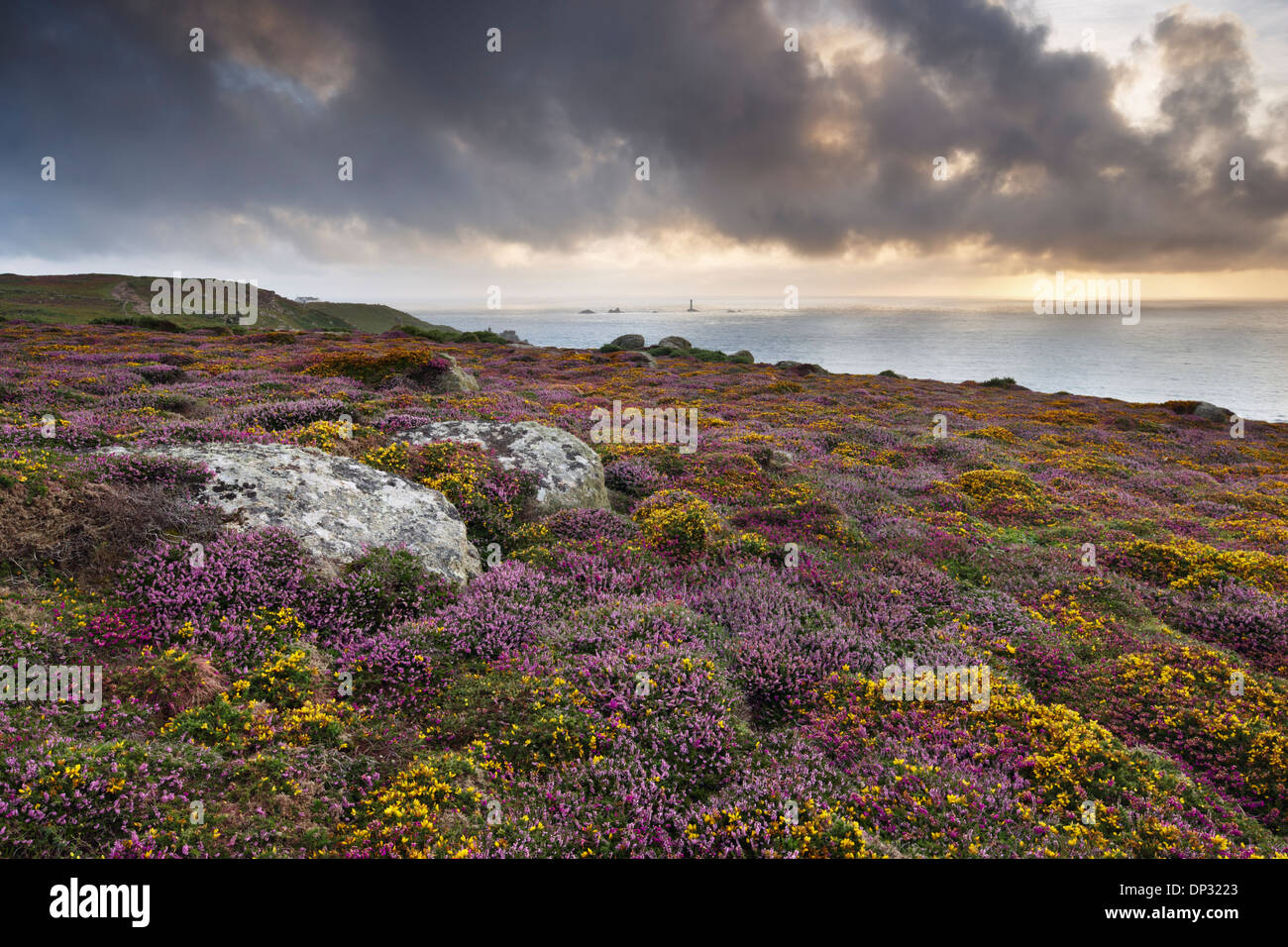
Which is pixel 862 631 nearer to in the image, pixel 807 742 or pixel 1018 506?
Result: pixel 807 742

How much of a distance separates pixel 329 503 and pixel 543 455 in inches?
214

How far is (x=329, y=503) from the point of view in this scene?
9.54m

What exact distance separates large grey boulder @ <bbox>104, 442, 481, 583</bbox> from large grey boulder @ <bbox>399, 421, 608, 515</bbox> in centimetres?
268

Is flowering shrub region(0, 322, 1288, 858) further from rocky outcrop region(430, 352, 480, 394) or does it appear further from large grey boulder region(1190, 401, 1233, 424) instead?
large grey boulder region(1190, 401, 1233, 424)

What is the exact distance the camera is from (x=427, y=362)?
24.8 meters

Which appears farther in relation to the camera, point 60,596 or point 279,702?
point 60,596

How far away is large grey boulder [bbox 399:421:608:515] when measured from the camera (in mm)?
13259

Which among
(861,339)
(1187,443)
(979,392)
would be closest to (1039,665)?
(1187,443)

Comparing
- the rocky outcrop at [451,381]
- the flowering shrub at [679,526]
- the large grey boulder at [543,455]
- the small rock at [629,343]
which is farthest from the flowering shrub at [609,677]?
the small rock at [629,343]

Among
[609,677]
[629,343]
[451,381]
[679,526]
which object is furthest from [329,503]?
[629,343]

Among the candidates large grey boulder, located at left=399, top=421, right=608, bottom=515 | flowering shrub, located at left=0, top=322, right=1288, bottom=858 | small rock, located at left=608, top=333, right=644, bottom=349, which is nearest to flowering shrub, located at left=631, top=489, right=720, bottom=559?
flowering shrub, located at left=0, top=322, right=1288, bottom=858

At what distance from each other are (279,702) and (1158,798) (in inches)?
365

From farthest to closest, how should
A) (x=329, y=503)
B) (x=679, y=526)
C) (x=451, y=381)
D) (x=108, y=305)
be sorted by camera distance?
A: (x=108, y=305)
(x=451, y=381)
(x=679, y=526)
(x=329, y=503)

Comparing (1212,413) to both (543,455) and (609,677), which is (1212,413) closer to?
(543,455)
